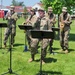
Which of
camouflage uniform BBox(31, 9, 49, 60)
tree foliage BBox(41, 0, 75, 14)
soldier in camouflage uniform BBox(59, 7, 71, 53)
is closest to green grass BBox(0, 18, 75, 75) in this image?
camouflage uniform BBox(31, 9, 49, 60)

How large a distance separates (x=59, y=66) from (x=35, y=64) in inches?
37.6

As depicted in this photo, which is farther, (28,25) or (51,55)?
(51,55)

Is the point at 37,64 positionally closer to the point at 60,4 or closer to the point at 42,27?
the point at 42,27

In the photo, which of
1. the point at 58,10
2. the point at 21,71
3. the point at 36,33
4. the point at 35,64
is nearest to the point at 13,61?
the point at 35,64

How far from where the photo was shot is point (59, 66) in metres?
12.8

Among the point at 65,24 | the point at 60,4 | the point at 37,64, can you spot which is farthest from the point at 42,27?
the point at 60,4

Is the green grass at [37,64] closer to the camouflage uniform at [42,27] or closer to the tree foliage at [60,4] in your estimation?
the camouflage uniform at [42,27]

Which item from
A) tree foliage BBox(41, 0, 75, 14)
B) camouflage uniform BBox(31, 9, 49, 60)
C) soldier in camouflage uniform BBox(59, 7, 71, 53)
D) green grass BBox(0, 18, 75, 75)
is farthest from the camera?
tree foliage BBox(41, 0, 75, 14)

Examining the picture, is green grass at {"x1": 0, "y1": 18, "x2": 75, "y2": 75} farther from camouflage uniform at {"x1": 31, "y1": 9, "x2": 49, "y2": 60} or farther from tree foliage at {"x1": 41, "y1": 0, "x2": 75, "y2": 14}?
tree foliage at {"x1": 41, "y1": 0, "x2": 75, "y2": 14}

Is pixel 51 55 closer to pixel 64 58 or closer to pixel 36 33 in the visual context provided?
pixel 64 58

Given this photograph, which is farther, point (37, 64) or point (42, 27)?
point (37, 64)

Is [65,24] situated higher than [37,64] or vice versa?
[65,24]

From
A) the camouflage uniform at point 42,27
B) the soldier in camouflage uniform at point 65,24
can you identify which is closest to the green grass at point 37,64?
the camouflage uniform at point 42,27

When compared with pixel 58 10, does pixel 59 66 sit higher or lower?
lower
